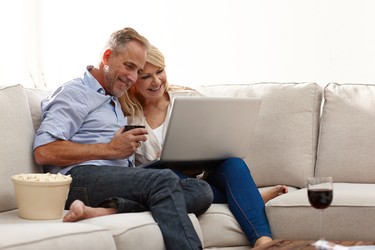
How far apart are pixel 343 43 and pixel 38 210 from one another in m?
2.66

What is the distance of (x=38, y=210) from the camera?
2406 mm

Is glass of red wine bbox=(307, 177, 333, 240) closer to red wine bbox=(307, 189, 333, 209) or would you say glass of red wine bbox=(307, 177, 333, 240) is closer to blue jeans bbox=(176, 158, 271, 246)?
red wine bbox=(307, 189, 333, 209)

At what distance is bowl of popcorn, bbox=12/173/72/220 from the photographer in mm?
2391

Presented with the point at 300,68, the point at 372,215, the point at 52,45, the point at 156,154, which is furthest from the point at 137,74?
the point at 52,45

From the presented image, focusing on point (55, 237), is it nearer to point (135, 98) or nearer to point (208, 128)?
point (208, 128)

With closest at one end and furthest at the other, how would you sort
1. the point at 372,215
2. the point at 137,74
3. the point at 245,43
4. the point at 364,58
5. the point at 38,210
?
the point at 38,210
the point at 372,215
the point at 137,74
the point at 364,58
the point at 245,43

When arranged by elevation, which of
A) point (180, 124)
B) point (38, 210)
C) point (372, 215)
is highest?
point (180, 124)

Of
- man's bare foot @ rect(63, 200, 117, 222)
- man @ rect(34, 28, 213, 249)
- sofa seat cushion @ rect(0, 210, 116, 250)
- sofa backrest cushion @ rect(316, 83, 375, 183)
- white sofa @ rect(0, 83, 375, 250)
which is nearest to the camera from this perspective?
sofa seat cushion @ rect(0, 210, 116, 250)

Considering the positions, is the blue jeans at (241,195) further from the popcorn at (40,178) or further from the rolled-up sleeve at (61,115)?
the popcorn at (40,178)

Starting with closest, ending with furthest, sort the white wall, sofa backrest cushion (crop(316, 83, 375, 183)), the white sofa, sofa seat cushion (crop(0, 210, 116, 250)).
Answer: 1. sofa seat cushion (crop(0, 210, 116, 250))
2. the white sofa
3. sofa backrest cushion (crop(316, 83, 375, 183))
4. the white wall

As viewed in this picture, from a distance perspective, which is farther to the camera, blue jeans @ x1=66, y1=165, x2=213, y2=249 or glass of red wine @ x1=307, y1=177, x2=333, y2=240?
blue jeans @ x1=66, y1=165, x2=213, y2=249

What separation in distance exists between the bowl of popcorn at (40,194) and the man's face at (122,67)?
71 cm

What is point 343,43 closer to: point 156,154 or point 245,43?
point 245,43

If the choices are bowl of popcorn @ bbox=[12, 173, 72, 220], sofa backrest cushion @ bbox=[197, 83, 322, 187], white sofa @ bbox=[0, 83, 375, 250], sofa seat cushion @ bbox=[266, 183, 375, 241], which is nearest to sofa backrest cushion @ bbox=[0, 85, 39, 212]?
white sofa @ bbox=[0, 83, 375, 250]
